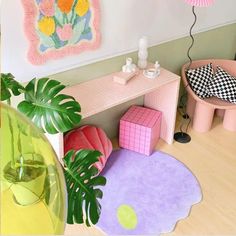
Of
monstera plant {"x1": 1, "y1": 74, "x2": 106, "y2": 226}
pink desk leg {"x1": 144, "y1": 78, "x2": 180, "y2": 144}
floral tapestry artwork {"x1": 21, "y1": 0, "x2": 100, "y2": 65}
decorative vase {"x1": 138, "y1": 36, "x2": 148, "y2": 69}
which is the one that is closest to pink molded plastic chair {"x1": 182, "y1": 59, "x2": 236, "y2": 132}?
pink desk leg {"x1": 144, "y1": 78, "x2": 180, "y2": 144}

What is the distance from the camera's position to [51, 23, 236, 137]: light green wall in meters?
2.41

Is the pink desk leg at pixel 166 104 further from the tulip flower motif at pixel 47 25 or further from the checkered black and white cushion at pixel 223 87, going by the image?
the tulip flower motif at pixel 47 25

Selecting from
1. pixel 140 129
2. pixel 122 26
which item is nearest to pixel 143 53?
pixel 122 26

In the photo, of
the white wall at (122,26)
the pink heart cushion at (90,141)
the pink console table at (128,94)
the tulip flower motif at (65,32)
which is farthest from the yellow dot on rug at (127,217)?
the tulip flower motif at (65,32)

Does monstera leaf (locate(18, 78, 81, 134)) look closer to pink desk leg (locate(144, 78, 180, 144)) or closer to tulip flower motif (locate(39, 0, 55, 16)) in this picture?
tulip flower motif (locate(39, 0, 55, 16))

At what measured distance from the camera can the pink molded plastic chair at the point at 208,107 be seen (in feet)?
9.20

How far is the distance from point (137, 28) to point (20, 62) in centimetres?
89

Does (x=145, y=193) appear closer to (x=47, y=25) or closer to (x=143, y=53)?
(x=143, y=53)

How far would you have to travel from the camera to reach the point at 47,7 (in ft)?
6.65

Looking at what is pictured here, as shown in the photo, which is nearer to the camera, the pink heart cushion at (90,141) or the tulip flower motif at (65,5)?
the tulip flower motif at (65,5)

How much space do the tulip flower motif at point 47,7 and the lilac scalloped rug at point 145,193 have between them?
Answer: 1.12 metres

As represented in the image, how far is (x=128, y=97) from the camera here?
228cm

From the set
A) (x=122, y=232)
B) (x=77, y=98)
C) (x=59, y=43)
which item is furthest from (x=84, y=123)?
(x=122, y=232)

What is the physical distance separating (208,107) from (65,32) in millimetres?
1286
